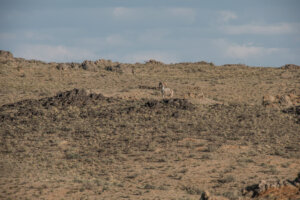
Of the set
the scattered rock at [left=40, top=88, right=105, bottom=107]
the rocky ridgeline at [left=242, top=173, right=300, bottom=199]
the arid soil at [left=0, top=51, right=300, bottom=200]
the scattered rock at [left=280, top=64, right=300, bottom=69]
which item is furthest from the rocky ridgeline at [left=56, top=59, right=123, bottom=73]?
the rocky ridgeline at [left=242, top=173, right=300, bottom=199]

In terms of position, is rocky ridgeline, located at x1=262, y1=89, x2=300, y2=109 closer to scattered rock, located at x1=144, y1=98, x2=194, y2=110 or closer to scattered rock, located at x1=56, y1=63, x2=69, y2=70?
scattered rock, located at x1=144, y1=98, x2=194, y2=110

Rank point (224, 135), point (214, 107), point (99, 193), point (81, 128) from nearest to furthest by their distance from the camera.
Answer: point (99, 193), point (224, 135), point (81, 128), point (214, 107)

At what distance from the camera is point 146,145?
2502 centimetres

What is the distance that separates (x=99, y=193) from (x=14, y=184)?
3469 mm

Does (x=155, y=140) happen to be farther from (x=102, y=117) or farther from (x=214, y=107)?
(x=214, y=107)

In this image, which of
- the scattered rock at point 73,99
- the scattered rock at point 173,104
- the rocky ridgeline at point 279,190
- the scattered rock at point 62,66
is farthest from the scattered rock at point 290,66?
the rocky ridgeline at point 279,190

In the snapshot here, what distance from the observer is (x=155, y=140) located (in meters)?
26.0

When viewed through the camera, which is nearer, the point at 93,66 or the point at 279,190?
the point at 279,190

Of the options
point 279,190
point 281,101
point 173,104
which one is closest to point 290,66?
point 281,101

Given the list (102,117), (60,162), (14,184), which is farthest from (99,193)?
(102,117)

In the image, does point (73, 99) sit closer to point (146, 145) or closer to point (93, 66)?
point (146, 145)

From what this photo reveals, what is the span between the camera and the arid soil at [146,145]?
1570cm

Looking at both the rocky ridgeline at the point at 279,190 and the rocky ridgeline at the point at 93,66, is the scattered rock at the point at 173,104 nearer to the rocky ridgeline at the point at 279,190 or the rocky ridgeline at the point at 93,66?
the rocky ridgeline at the point at 279,190

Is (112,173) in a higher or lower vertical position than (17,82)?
lower
